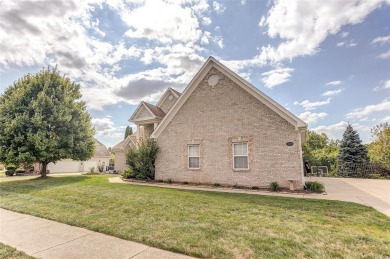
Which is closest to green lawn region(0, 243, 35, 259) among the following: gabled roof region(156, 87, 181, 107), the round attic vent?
the round attic vent

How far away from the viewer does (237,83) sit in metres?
12.8

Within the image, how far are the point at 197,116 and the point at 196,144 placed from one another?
1871 millimetres

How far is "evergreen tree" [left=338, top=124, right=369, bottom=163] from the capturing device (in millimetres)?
22516

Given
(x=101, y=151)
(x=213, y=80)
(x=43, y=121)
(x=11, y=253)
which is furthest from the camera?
(x=101, y=151)

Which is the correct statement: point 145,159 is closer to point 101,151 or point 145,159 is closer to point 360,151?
point 360,151

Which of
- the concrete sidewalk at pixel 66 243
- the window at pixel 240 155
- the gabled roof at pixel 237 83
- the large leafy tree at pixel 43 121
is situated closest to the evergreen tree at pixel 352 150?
the gabled roof at pixel 237 83

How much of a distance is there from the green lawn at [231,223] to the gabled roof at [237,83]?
4579 mm

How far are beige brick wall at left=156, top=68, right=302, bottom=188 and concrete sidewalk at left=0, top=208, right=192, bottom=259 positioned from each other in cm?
863

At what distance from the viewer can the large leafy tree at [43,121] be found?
15867 millimetres

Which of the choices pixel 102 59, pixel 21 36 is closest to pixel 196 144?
pixel 102 59

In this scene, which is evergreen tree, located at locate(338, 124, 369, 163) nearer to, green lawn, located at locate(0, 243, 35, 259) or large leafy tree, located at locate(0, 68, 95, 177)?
large leafy tree, located at locate(0, 68, 95, 177)

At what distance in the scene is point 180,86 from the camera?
22.1 meters

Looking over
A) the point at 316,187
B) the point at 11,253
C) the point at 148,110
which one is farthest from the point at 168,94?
the point at 11,253

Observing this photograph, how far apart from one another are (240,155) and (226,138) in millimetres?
1313
